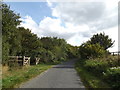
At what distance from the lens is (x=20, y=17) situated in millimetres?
27906

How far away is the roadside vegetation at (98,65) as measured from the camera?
486 inches

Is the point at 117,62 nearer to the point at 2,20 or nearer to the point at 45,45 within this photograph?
the point at 2,20

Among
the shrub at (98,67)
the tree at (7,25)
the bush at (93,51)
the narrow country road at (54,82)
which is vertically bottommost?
the narrow country road at (54,82)

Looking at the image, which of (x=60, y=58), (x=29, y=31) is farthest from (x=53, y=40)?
(x=29, y=31)

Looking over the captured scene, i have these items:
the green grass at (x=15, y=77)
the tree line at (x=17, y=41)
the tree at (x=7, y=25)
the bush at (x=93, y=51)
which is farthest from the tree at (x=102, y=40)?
the green grass at (x=15, y=77)

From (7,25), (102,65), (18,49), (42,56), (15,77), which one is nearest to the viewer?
(15,77)

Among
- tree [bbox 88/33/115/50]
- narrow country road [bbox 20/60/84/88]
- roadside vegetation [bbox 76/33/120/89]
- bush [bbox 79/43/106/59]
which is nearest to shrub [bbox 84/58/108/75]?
roadside vegetation [bbox 76/33/120/89]

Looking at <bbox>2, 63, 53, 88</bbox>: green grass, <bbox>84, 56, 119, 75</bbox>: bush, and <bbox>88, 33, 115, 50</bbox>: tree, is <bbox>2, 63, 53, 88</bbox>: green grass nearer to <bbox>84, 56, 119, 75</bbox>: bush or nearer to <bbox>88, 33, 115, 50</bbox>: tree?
<bbox>84, 56, 119, 75</bbox>: bush

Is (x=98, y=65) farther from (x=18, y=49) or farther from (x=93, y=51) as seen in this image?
(x=93, y=51)

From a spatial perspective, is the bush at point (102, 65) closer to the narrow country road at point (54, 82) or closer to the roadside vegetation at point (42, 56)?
the roadside vegetation at point (42, 56)

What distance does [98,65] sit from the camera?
19859 millimetres

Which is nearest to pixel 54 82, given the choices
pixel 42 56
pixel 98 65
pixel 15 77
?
pixel 15 77

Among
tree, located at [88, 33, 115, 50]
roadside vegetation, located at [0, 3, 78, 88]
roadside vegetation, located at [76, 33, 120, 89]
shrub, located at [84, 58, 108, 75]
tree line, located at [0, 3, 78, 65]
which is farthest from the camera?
tree, located at [88, 33, 115, 50]

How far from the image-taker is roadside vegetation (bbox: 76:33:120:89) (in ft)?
40.5
